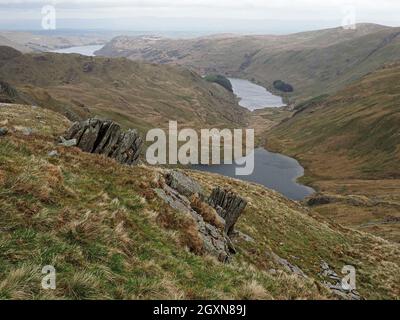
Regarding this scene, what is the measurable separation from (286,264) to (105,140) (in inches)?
562

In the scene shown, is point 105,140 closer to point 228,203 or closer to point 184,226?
point 228,203

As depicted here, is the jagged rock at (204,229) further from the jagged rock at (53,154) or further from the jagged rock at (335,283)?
the jagged rock at (335,283)

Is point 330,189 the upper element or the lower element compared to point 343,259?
lower

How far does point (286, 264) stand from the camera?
91.7ft

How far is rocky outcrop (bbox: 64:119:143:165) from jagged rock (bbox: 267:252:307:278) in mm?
11010

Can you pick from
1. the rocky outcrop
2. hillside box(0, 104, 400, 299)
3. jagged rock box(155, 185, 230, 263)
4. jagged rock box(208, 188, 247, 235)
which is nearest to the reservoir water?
jagged rock box(208, 188, 247, 235)

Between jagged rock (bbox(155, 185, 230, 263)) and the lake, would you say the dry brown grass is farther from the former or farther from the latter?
the lake

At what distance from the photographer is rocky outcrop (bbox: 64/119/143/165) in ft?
86.3

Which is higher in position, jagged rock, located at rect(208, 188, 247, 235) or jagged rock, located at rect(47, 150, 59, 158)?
jagged rock, located at rect(47, 150, 59, 158)

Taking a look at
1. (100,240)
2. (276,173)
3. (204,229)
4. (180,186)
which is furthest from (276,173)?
(100,240)

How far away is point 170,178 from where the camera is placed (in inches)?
915

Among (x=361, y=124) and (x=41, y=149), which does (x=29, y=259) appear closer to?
(x=41, y=149)
